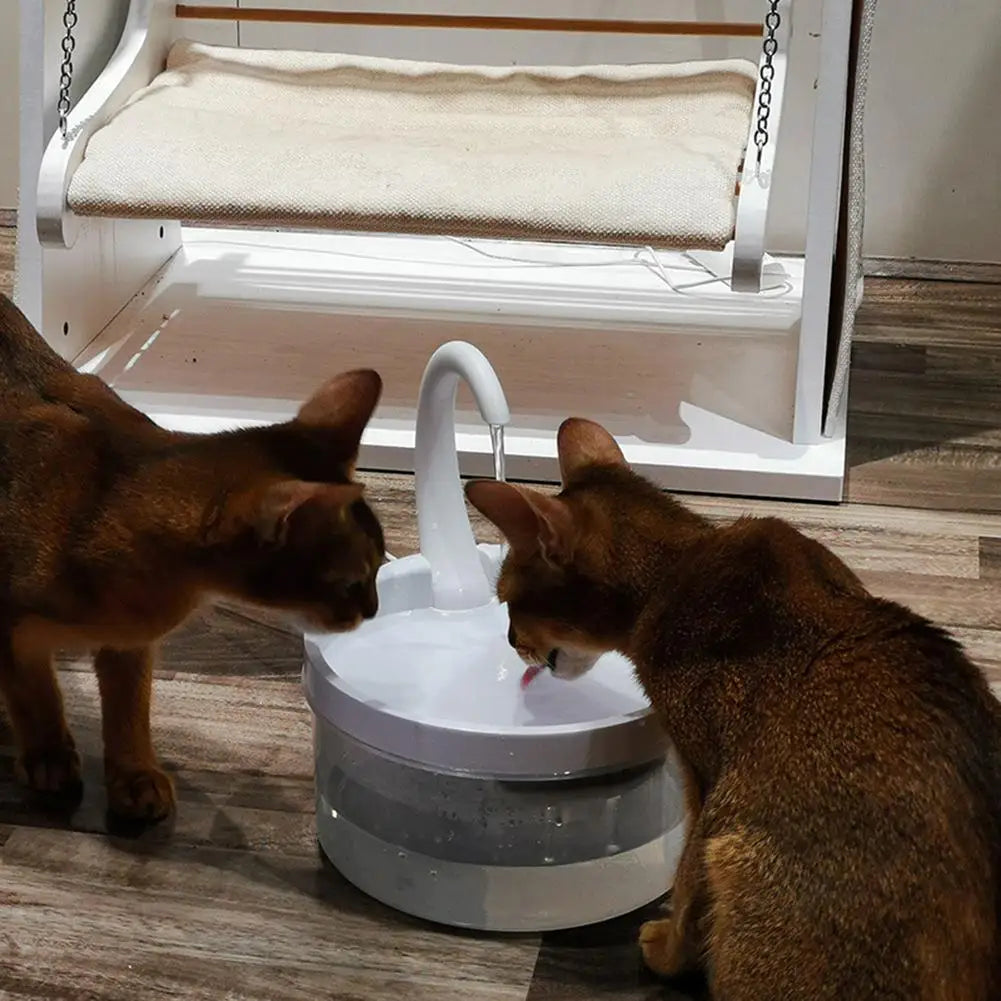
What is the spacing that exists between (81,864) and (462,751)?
0.38m

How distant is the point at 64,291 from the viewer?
7.43ft

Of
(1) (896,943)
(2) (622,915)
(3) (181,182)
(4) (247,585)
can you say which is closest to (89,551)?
(4) (247,585)

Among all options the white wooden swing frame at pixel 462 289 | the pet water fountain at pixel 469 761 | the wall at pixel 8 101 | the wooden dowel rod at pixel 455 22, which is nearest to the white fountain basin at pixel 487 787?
the pet water fountain at pixel 469 761

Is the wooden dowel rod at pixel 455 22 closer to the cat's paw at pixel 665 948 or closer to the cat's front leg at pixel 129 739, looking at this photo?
the cat's front leg at pixel 129 739

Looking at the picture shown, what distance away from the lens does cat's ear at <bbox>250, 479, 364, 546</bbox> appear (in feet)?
3.80

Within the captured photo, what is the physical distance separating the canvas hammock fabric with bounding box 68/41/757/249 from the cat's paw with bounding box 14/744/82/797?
82cm

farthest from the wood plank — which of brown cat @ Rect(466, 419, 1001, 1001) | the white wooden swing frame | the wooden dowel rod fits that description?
the wooden dowel rod

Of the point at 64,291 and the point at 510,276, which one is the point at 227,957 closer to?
the point at 64,291

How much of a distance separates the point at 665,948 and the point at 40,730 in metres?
0.59

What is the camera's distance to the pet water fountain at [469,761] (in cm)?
124

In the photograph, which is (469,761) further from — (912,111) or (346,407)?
(912,111)

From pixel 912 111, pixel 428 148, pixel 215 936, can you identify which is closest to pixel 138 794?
pixel 215 936

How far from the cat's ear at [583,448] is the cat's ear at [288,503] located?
20 centimetres

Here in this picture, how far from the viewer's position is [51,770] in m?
1.45
